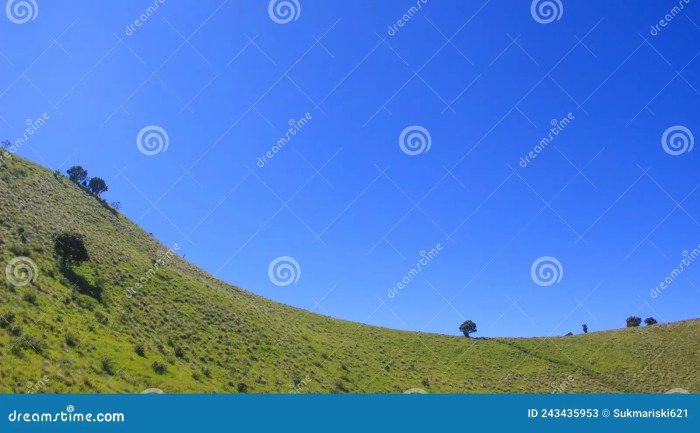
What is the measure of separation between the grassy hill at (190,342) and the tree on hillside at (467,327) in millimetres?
5727

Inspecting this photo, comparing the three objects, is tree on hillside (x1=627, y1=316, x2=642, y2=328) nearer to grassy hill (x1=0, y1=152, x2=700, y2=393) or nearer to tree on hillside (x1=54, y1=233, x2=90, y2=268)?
grassy hill (x1=0, y1=152, x2=700, y2=393)

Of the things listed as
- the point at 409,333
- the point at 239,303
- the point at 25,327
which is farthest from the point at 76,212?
the point at 409,333

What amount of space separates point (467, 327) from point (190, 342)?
67452mm

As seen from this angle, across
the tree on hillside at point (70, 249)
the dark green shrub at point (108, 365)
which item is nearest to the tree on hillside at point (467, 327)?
the tree on hillside at point (70, 249)

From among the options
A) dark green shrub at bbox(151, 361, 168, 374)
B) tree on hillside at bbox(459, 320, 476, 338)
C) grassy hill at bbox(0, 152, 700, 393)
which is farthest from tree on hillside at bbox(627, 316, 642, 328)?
dark green shrub at bbox(151, 361, 168, 374)

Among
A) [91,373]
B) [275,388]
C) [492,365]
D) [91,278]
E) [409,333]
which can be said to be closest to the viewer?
[91,373]

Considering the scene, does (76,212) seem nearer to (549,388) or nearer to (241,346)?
(241,346)

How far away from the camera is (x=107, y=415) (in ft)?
51.6

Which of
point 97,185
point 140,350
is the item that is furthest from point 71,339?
point 97,185

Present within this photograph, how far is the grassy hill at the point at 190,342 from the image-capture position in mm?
29688

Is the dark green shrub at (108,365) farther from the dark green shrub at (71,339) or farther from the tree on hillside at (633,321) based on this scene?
the tree on hillside at (633,321)

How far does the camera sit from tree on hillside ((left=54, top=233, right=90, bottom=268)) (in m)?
45.0

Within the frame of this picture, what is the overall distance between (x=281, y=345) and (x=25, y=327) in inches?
1129

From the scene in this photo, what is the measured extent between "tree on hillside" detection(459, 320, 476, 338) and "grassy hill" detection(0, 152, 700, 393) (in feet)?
18.8
